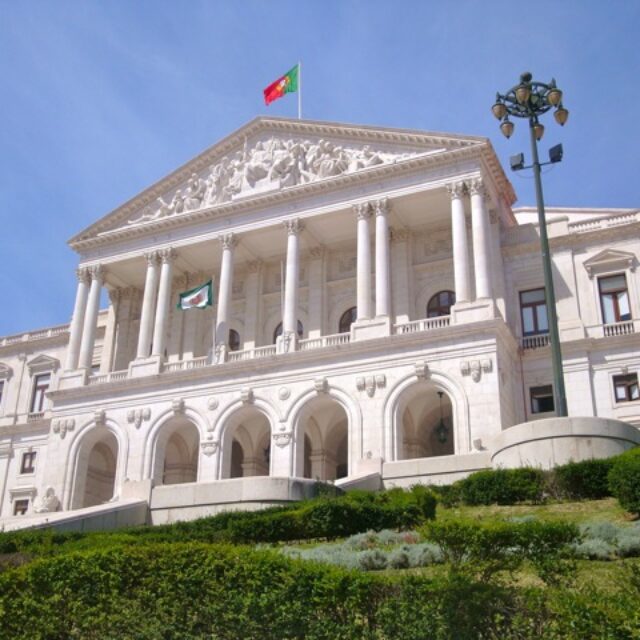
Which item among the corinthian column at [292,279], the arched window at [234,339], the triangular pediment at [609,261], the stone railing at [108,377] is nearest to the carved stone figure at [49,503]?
the stone railing at [108,377]

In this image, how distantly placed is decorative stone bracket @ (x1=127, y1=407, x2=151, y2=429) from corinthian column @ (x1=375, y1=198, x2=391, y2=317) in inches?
462

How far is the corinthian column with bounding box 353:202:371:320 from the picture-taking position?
37.5 meters

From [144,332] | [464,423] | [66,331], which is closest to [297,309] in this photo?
[144,332]

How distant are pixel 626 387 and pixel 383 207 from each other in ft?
42.8

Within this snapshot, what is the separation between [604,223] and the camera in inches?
1559

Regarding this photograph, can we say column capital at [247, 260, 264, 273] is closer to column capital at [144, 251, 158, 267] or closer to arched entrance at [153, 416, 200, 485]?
column capital at [144, 251, 158, 267]

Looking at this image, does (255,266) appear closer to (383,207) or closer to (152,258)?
(152,258)

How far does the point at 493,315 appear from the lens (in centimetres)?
3462

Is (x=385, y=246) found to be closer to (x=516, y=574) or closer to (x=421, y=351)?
(x=421, y=351)

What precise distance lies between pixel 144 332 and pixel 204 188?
822 centimetres

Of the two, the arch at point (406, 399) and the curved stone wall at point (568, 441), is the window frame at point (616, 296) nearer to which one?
the arch at point (406, 399)

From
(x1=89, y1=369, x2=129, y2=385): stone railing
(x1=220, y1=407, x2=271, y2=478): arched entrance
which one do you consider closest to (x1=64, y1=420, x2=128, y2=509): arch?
(x1=89, y1=369, x2=129, y2=385): stone railing

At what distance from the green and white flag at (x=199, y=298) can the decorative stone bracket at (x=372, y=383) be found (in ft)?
29.4

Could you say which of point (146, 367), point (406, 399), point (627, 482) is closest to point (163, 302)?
point (146, 367)
